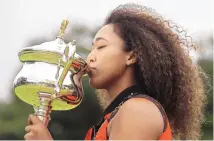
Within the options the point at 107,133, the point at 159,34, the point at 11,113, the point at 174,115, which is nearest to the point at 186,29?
the point at 159,34

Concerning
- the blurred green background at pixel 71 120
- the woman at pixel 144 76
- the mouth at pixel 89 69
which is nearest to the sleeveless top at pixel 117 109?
the woman at pixel 144 76

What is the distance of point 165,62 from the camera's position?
2.16 metres

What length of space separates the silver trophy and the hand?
7 centimetres

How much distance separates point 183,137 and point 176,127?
0.08 meters

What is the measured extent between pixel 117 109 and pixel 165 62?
0.93 ft

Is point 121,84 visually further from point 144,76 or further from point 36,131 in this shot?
point 36,131

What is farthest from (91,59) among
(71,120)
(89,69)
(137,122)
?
(71,120)

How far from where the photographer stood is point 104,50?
6.96 feet

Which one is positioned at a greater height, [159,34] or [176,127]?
[159,34]

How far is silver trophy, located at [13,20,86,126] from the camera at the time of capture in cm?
215

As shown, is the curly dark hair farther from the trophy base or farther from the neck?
the trophy base

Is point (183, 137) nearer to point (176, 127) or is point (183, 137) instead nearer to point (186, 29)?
point (176, 127)

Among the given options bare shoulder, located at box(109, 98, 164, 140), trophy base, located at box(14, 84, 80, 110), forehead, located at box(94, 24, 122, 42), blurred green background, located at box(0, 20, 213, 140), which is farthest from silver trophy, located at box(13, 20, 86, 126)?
blurred green background, located at box(0, 20, 213, 140)

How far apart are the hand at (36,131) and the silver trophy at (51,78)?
69 millimetres
